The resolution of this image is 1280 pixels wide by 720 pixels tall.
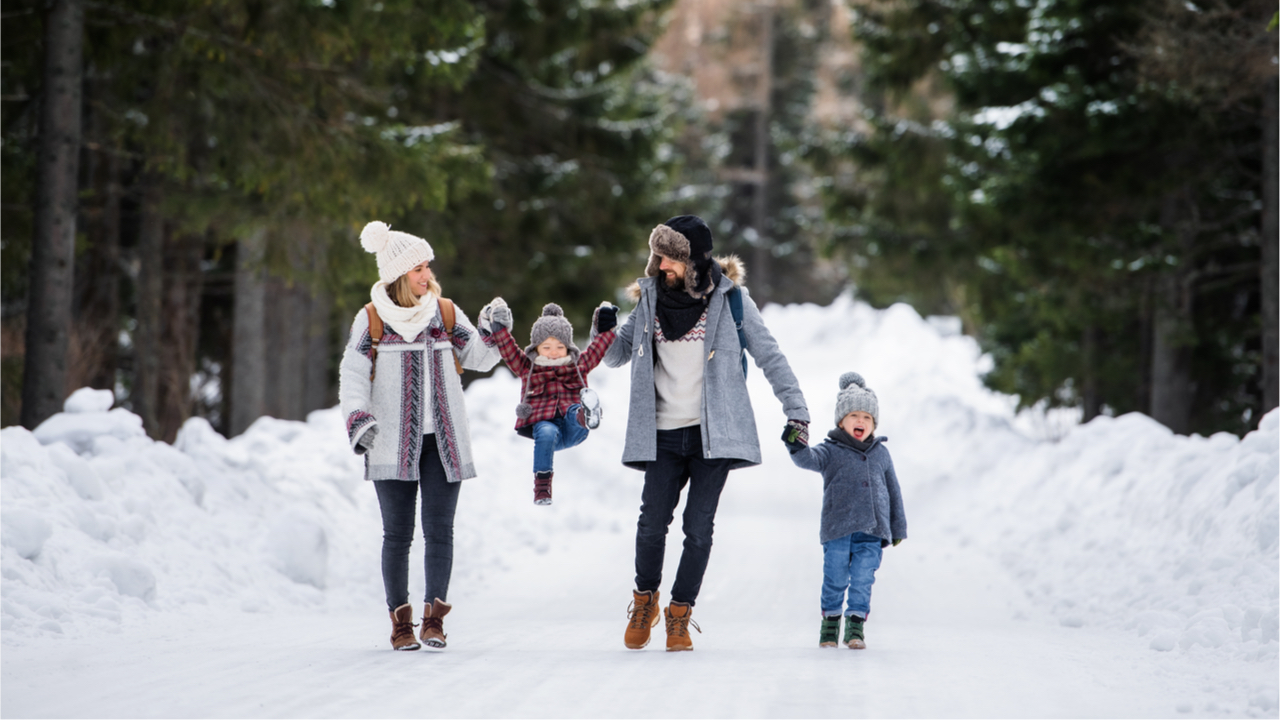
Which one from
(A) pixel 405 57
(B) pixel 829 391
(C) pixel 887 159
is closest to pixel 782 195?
(B) pixel 829 391

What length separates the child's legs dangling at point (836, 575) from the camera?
6.02m

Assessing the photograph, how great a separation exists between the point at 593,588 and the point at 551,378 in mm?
3722

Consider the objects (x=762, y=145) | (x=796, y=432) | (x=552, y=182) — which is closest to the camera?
(x=796, y=432)

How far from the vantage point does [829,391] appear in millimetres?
23594

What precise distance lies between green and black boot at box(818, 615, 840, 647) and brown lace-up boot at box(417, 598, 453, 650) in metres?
1.91

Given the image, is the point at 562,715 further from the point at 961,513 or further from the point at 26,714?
the point at 961,513

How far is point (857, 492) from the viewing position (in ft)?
19.6

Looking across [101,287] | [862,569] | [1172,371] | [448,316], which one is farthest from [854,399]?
[101,287]

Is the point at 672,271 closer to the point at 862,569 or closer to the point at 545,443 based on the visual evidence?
the point at 545,443

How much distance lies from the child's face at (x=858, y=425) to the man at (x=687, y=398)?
625 millimetres

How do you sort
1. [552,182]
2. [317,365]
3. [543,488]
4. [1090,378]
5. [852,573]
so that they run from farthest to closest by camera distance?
[552,182] < [317,365] < [1090,378] < [852,573] < [543,488]

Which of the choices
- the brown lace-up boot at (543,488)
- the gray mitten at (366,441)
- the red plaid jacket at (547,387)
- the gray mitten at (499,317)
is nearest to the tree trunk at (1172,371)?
the red plaid jacket at (547,387)

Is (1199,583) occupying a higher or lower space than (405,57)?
lower

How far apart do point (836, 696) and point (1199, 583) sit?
3596mm
